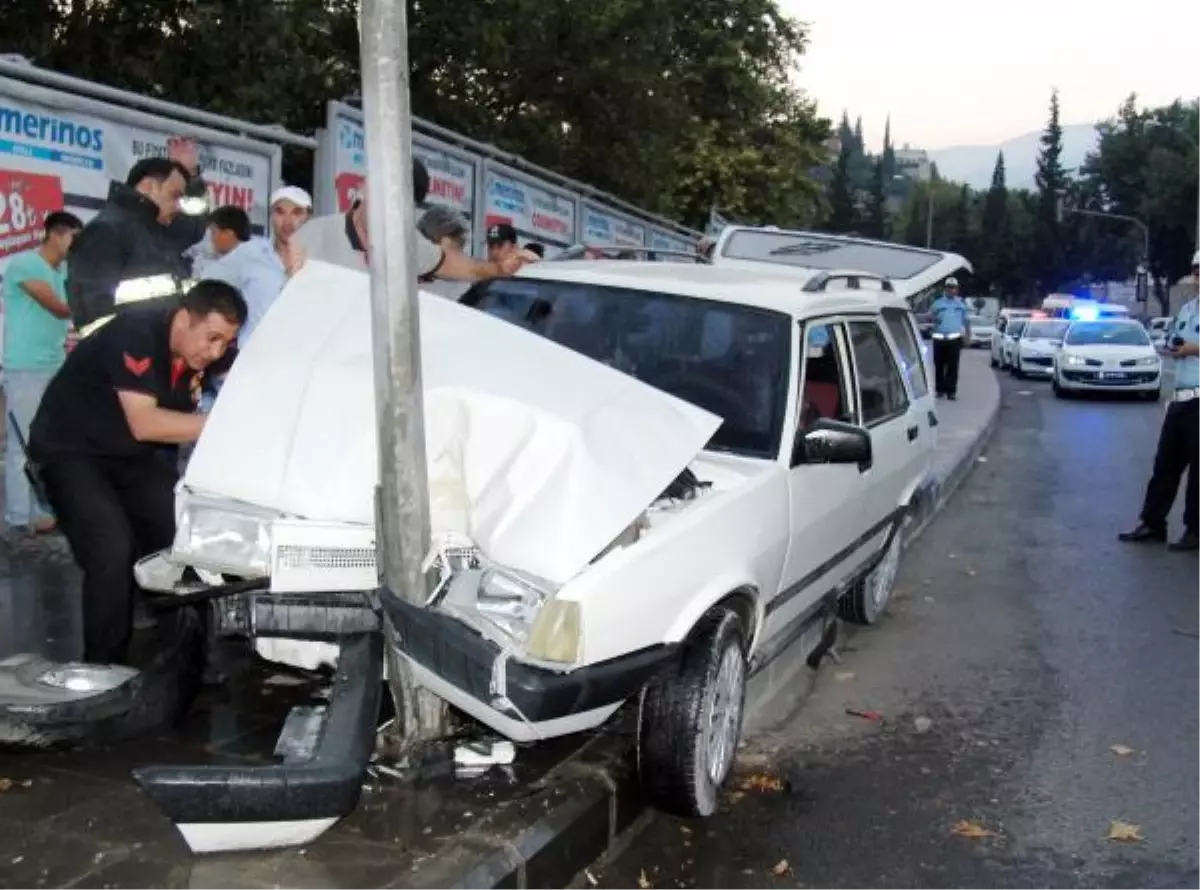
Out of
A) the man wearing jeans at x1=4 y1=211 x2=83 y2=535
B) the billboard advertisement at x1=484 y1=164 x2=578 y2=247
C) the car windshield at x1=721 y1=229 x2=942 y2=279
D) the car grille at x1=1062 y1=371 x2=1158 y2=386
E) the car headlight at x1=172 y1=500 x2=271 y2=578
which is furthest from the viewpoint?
the car grille at x1=1062 y1=371 x2=1158 y2=386

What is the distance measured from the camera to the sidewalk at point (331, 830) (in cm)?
339

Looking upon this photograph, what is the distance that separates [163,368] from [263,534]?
983 mm

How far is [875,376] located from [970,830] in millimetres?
2546

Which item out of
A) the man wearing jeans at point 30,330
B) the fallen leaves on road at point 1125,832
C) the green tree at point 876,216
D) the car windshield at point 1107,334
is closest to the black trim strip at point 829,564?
the fallen leaves on road at point 1125,832

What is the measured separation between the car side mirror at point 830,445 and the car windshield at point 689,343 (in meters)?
0.10

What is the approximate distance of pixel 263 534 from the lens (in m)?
3.89

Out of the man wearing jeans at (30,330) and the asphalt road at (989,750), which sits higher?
the man wearing jeans at (30,330)

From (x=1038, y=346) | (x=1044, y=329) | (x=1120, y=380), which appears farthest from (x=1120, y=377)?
(x=1044, y=329)

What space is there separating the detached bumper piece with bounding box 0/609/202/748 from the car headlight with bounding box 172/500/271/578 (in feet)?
1.79

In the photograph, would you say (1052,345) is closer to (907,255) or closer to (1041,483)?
(1041,483)

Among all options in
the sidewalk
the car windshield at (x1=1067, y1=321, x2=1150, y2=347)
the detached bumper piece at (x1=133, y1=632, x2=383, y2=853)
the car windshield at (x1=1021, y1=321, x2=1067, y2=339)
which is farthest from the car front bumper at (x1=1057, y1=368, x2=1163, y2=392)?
the detached bumper piece at (x1=133, y1=632, x2=383, y2=853)

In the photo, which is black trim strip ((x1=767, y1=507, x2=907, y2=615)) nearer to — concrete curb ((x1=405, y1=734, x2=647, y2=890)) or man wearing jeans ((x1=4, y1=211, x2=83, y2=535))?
concrete curb ((x1=405, y1=734, x2=647, y2=890))

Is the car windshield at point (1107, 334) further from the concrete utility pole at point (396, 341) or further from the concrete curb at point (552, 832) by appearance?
the concrete utility pole at point (396, 341)

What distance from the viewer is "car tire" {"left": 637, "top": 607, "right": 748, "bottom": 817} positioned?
4.05 metres
